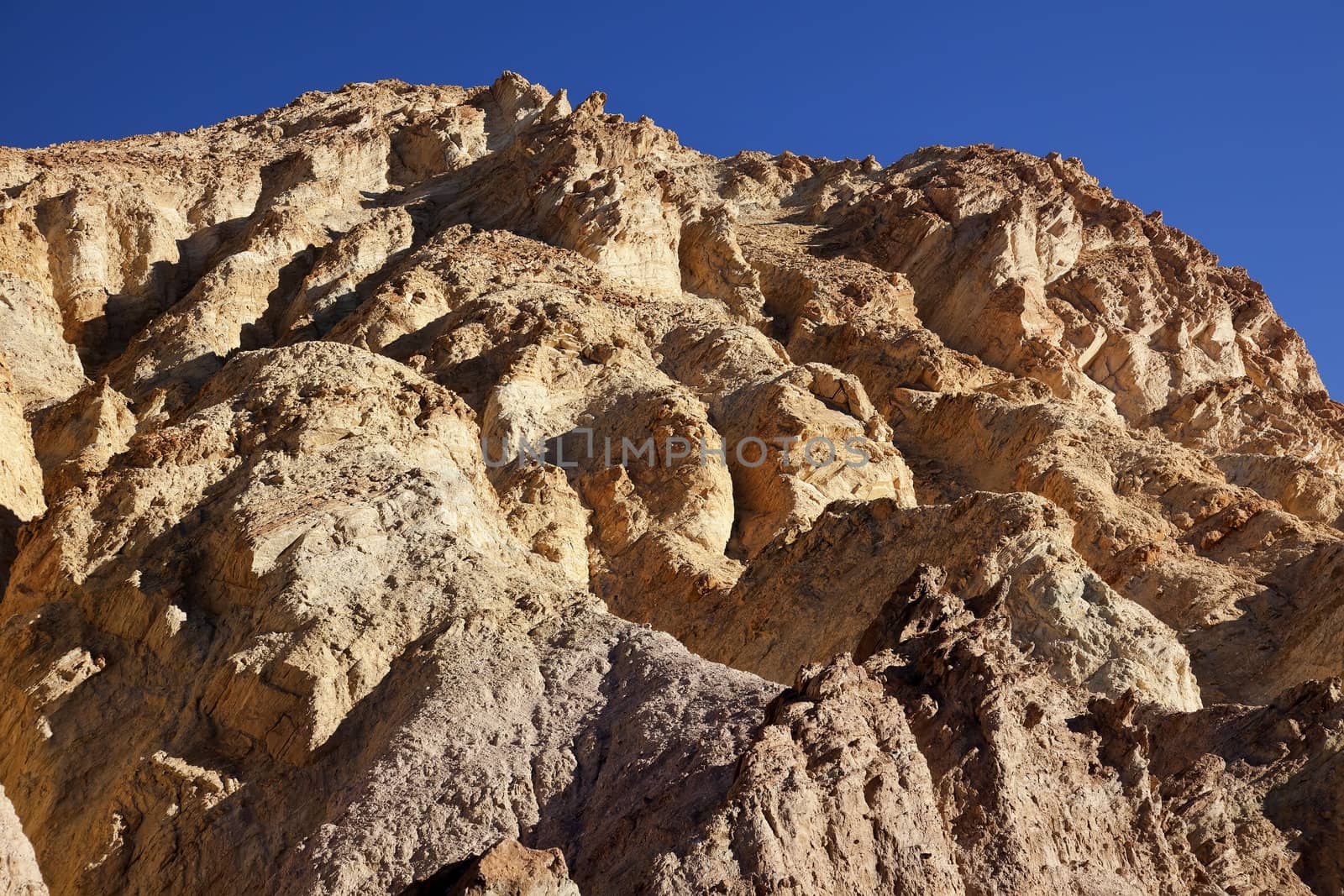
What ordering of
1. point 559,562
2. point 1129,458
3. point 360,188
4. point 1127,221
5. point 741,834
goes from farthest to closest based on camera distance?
point 1127,221 → point 360,188 → point 1129,458 → point 559,562 → point 741,834

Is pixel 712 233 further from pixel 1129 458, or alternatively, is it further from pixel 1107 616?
pixel 1107 616

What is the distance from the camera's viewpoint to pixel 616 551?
98.5 ft

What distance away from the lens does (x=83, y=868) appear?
63.2ft

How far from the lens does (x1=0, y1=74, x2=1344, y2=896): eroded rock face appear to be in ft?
55.7

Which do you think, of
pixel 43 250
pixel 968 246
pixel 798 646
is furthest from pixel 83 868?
pixel 968 246

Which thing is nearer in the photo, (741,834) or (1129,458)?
(741,834)

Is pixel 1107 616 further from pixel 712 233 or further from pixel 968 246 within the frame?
pixel 968 246

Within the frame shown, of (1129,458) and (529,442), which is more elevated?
(1129,458)

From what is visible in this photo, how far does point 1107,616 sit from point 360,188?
1300 inches

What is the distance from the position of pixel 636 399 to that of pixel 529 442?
2.55 m

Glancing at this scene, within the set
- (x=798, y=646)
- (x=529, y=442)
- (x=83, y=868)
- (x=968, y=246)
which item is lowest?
(x=83, y=868)

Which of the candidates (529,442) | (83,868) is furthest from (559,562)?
(83,868)

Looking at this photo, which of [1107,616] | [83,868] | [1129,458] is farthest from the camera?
[1129,458]

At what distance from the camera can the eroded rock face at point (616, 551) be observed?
16984 mm
